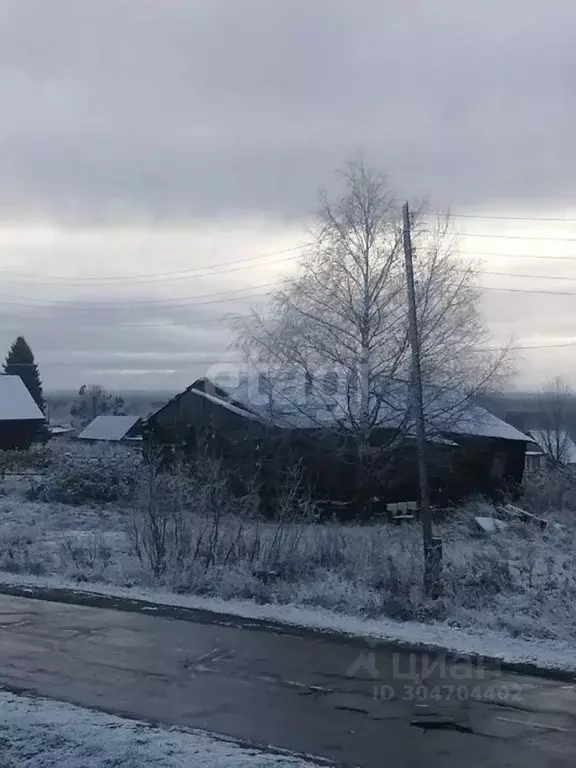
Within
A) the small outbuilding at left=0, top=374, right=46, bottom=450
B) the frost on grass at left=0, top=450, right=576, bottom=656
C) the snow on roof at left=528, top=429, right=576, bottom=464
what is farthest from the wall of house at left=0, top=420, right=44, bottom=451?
the snow on roof at left=528, top=429, right=576, bottom=464

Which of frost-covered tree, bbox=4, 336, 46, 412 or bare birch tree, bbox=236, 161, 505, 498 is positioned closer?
bare birch tree, bbox=236, 161, 505, 498

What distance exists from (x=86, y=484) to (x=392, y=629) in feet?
61.4

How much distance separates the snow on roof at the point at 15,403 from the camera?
170 ft

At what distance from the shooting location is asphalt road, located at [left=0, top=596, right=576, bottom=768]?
6969 mm

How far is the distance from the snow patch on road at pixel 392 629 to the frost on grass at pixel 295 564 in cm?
23

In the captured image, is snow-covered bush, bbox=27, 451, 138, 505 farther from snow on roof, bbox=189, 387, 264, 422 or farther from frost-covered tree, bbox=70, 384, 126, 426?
frost-covered tree, bbox=70, 384, 126, 426

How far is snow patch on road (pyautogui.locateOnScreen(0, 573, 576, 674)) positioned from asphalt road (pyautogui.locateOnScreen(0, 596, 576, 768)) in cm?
54

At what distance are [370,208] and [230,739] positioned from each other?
23.5m

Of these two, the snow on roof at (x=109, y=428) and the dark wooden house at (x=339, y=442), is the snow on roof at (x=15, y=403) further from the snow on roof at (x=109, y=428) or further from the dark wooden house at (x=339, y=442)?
the dark wooden house at (x=339, y=442)

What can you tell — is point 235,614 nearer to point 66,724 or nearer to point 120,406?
point 66,724

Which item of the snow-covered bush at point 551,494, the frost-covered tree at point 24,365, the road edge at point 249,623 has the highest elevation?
the frost-covered tree at point 24,365

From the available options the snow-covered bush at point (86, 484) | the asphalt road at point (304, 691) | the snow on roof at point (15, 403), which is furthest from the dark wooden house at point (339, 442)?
the snow on roof at point (15, 403)

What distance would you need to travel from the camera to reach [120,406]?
108375 millimetres

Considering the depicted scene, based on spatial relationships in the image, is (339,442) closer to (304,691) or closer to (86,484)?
(86,484)
